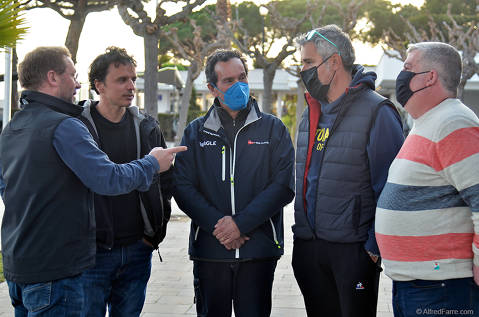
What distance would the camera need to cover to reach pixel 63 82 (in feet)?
10.8

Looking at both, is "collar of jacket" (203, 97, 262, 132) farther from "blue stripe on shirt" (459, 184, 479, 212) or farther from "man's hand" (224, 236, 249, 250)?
"blue stripe on shirt" (459, 184, 479, 212)

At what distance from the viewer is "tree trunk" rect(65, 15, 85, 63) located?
33.5 ft

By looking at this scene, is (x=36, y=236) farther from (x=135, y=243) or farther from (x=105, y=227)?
(x=135, y=243)

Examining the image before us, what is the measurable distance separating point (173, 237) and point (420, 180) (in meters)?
6.66

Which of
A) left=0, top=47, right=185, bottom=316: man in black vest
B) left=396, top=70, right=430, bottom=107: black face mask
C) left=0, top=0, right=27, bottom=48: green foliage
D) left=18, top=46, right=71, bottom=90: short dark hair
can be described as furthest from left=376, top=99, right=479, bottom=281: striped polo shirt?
left=0, top=0, right=27, bottom=48: green foliage

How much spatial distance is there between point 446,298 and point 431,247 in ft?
0.81

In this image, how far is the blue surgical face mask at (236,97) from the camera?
3.95 meters

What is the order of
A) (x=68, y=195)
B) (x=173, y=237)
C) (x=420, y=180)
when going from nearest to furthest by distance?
(x=420, y=180) < (x=68, y=195) < (x=173, y=237)

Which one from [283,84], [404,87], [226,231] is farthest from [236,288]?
[283,84]

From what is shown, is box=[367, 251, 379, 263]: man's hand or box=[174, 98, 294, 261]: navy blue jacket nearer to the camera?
box=[367, 251, 379, 263]: man's hand

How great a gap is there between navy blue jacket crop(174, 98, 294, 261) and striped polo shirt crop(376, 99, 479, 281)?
3.26 ft

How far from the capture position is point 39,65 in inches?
127

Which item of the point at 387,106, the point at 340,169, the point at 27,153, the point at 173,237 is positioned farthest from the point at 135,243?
the point at 173,237

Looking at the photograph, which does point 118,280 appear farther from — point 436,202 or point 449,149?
point 449,149
